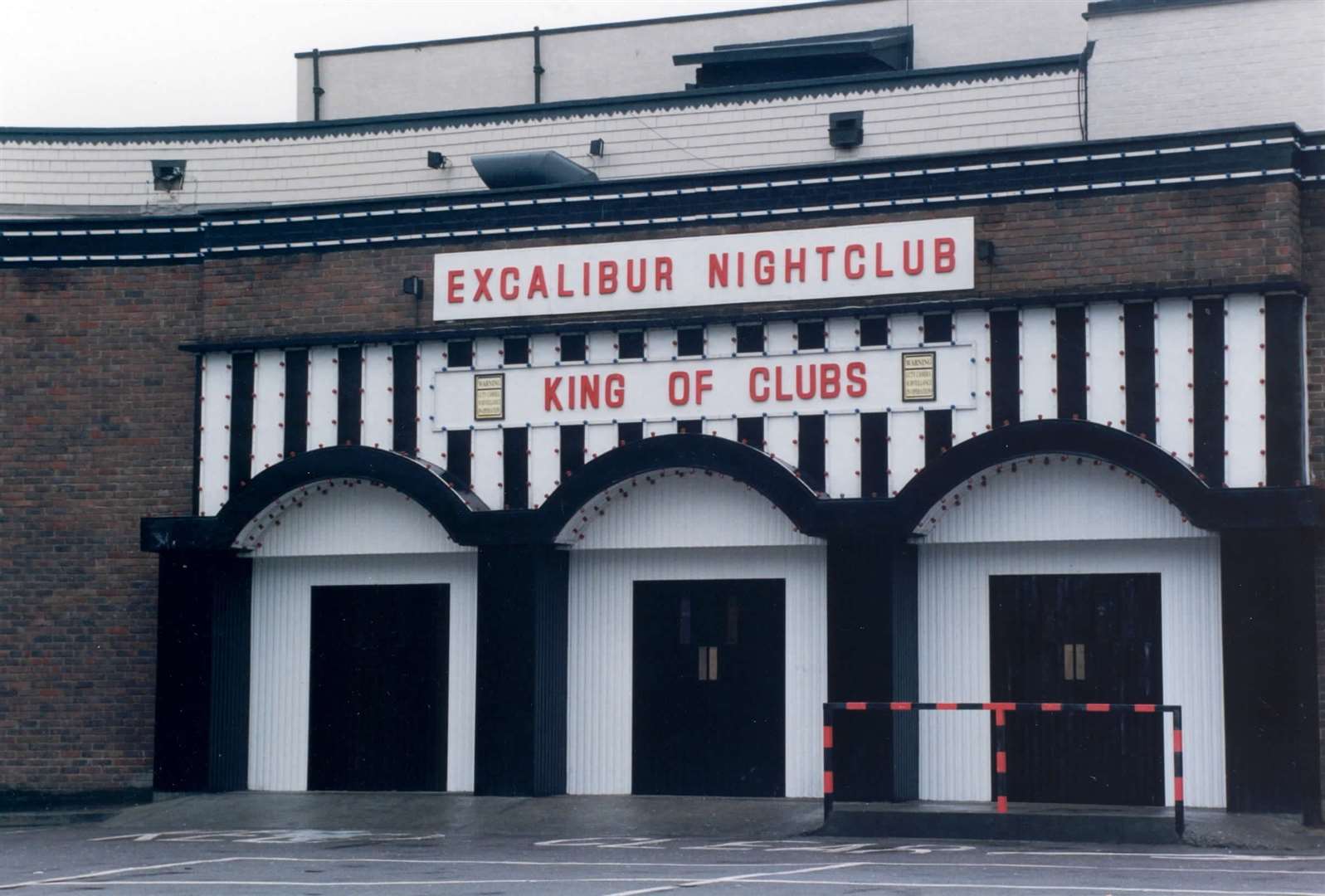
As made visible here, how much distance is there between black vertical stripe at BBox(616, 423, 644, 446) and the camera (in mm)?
19500

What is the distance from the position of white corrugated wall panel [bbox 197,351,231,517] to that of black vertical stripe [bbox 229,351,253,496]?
6 centimetres

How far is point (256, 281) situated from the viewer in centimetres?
2116

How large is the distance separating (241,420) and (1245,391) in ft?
34.7

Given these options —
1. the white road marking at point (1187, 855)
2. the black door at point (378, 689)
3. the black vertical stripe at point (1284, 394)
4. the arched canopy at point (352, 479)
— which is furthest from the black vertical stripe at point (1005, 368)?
the black door at point (378, 689)

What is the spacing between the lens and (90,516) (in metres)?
21.8

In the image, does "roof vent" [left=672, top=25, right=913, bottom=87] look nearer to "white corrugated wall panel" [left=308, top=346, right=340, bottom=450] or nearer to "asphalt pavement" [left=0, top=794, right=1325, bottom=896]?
"white corrugated wall panel" [left=308, top=346, right=340, bottom=450]

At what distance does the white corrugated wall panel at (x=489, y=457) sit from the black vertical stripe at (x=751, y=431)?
104 inches

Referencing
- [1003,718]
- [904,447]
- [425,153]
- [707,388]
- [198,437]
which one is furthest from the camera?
[425,153]

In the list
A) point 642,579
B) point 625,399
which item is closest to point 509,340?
point 625,399

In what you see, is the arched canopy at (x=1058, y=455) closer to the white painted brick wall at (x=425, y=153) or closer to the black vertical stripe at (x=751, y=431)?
the black vertical stripe at (x=751, y=431)

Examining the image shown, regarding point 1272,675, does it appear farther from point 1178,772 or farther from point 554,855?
point 554,855

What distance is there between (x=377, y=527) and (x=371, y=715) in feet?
6.63

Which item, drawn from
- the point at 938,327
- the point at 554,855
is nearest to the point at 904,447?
the point at 938,327

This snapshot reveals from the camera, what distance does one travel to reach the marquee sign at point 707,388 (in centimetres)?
1852
